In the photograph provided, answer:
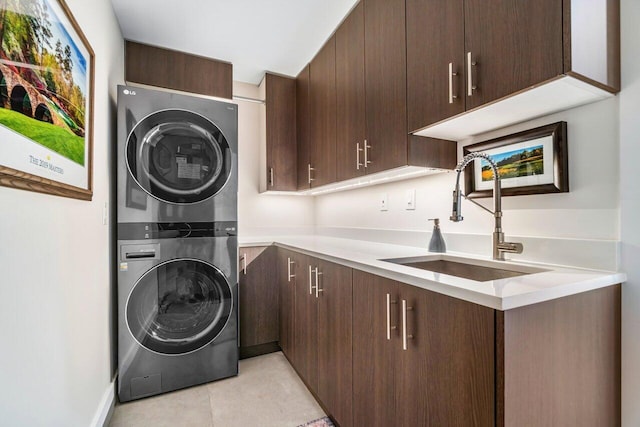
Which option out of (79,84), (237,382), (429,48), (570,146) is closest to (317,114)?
(429,48)

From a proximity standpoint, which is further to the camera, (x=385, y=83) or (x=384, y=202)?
(x=384, y=202)

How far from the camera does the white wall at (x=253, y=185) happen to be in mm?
2891

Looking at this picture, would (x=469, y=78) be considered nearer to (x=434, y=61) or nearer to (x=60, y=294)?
(x=434, y=61)

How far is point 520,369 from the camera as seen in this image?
28.9 inches

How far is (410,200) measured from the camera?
1.89 meters

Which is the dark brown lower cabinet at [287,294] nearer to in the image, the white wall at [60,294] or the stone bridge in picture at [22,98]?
the white wall at [60,294]

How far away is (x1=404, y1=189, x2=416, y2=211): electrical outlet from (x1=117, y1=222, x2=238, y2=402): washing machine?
1158 mm

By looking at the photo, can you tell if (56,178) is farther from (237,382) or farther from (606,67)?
(606,67)

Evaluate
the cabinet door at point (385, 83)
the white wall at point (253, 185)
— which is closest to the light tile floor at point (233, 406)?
the white wall at point (253, 185)

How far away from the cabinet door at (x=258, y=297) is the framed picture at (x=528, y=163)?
1.55 meters

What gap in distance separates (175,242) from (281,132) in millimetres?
1371

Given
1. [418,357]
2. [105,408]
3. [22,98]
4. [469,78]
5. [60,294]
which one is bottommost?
[105,408]

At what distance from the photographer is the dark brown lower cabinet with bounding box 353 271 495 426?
770 mm

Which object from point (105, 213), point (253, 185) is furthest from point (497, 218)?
point (253, 185)
